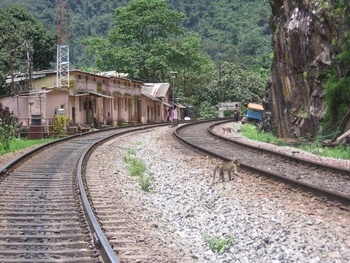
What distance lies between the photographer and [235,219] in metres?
8.22

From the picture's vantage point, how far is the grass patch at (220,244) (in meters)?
6.88

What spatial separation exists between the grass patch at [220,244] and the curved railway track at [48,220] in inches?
45.9

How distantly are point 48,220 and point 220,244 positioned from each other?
2.83 m

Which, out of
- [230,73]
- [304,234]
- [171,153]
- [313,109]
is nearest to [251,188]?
[304,234]

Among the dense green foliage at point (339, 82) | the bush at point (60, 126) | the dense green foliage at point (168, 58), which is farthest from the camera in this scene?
the dense green foliage at point (168, 58)

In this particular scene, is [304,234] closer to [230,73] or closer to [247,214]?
[247,214]

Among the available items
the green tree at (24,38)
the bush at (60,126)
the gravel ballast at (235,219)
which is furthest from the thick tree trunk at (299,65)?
the green tree at (24,38)

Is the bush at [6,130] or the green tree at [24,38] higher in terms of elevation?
the green tree at [24,38]

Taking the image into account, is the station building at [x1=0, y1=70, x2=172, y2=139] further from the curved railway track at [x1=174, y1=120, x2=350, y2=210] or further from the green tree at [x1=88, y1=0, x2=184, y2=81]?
the curved railway track at [x1=174, y1=120, x2=350, y2=210]

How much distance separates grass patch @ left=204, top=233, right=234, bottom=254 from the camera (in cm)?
688

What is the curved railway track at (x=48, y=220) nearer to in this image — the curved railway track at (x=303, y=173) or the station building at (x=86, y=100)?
the curved railway track at (x=303, y=173)

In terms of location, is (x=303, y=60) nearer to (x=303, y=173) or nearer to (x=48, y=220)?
(x=303, y=173)

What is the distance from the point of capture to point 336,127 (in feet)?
68.0

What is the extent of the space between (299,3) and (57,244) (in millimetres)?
21623
